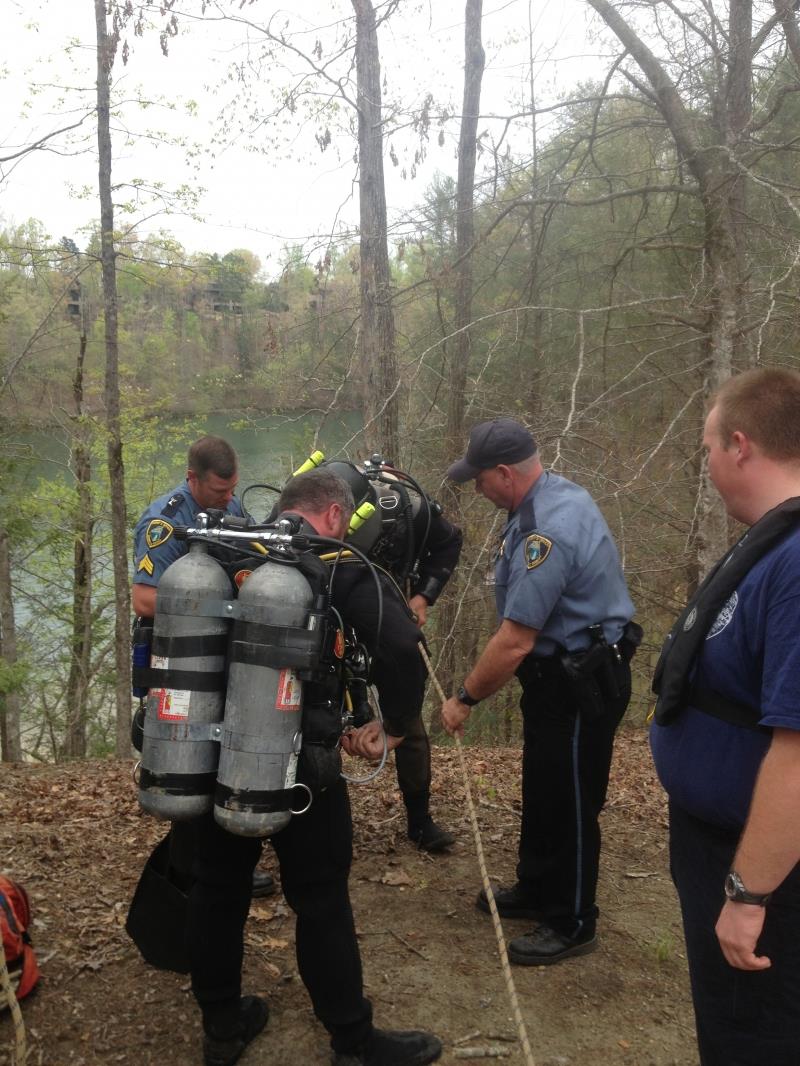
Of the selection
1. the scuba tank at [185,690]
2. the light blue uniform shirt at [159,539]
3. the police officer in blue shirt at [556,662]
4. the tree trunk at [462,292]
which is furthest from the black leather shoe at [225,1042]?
the tree trunk at [462,292]

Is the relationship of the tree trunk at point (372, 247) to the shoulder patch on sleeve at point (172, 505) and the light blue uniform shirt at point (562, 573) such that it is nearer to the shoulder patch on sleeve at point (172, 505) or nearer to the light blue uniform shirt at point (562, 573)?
the shoulder patch on sleeve at point (172, 505)

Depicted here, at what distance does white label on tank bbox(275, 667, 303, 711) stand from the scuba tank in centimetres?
19

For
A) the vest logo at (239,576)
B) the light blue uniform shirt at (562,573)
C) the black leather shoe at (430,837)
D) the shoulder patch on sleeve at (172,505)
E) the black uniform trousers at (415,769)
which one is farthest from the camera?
the black leather shoe at (430,837)

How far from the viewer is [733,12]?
20.8 ft

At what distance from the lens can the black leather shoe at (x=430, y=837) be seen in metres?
3.96

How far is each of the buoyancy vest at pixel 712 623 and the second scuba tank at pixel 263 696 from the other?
2.88 ft

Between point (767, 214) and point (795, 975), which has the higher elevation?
point (767, 214)

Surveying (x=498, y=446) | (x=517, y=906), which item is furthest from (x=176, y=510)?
(x=517, y=906)

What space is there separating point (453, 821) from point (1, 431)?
46.6 feet

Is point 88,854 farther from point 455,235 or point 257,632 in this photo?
point 455,235

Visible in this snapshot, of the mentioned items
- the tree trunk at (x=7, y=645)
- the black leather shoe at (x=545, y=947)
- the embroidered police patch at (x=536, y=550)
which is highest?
the embroidered police patch at (x=536, y=550)

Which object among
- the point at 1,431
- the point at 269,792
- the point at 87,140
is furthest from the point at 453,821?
the point at 1,431

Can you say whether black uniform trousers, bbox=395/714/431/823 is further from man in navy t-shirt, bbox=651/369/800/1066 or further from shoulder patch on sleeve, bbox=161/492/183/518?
man in navy t-shirt, bbox=651/369/800/1066

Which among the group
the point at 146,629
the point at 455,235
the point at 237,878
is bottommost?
the point at 237,878
